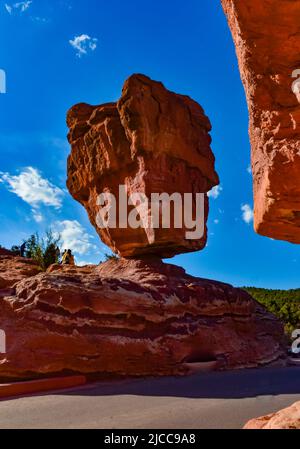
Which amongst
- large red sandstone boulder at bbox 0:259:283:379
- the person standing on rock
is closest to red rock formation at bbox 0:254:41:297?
the person standing on rock

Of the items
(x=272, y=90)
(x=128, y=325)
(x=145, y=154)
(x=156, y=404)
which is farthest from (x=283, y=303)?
(x=272, y=90)

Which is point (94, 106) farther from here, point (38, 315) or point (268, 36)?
point (268, 36)

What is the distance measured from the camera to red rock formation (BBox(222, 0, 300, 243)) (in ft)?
7.91

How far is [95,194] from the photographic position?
41.3 ft

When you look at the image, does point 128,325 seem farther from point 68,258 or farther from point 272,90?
point 68,258

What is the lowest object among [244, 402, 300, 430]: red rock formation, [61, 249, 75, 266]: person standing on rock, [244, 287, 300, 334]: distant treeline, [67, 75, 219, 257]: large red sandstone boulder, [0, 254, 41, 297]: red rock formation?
[244, 287, 300, 334]: distant treeline

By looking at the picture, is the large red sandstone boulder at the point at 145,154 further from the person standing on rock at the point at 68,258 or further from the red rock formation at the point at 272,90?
the red rock formation at the point at 272,90

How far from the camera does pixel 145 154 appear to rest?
10734mm

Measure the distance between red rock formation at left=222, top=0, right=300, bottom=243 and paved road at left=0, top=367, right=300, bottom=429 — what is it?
93.9 inches

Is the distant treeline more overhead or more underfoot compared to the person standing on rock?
more underfoot

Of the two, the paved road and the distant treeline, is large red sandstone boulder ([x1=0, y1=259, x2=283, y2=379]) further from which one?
the distant treeline

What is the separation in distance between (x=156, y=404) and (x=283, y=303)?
21.8m

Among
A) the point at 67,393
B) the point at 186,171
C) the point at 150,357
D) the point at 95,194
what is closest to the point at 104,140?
the point at 95,194

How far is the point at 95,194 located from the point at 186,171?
3.09m
